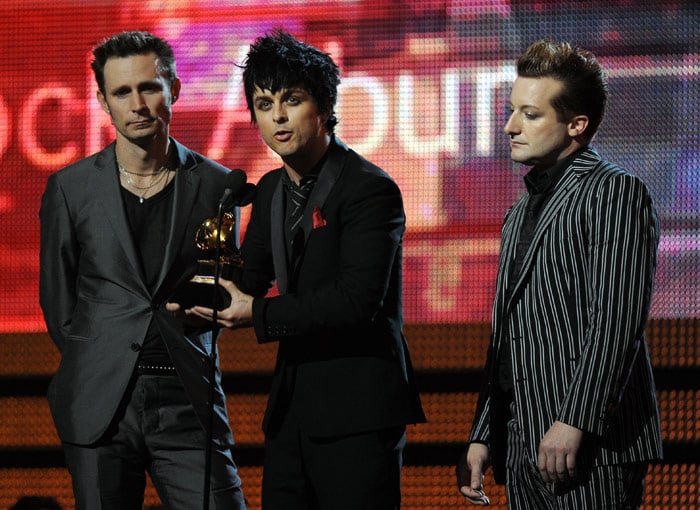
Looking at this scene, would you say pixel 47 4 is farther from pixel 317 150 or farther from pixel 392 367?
pixel 392 367

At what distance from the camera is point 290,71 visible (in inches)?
94.3

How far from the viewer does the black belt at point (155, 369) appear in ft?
8.93

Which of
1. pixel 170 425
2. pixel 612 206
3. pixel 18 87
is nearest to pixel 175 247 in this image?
pixel 170 425

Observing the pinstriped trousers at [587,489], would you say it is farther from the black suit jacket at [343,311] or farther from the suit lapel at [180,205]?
the suit lapel at [180,205]

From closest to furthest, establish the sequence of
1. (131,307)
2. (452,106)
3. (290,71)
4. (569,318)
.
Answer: (569,318) → (290,71) → (131,307) → (452,106)

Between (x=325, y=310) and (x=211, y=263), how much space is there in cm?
31

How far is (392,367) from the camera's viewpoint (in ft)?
7.62

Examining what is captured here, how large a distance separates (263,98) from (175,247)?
578mm

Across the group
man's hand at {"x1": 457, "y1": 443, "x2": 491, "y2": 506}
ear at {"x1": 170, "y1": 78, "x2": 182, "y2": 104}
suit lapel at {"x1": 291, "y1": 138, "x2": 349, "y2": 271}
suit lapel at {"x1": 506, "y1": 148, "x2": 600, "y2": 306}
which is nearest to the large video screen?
Result: ear at {"x1": 170, "y1": 78, "x2": 182, "y2": 104}

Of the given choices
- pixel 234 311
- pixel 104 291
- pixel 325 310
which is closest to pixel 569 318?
pixel 325 310

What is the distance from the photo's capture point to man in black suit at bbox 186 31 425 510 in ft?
7.42

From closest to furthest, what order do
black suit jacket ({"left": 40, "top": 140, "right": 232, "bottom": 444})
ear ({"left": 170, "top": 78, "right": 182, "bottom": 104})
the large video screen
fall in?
black suit jacket ({"left": 40, "top": 140, "right": 232, "bottom": 444}) < ear ({"left": 170, "top": 78, "right": 182, "bottom": 104}) < the large video screen

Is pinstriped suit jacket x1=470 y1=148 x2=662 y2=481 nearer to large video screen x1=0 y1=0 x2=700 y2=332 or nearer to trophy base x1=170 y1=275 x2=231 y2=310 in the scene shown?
trophy base x1=170 y1=275 x2=231 y2=310

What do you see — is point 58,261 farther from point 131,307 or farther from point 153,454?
point 153,454
